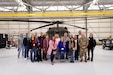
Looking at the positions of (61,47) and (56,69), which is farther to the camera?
(61,47)

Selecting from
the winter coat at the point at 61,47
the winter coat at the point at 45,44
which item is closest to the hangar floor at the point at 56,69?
the winter coat at the point at 61,47

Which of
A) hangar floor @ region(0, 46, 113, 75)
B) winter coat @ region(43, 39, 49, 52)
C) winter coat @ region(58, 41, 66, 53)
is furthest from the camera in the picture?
winter coat @ region(43, 39, 49, 52)

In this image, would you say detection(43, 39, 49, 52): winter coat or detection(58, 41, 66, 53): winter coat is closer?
detection(58, 41, 66, 53): winter coat

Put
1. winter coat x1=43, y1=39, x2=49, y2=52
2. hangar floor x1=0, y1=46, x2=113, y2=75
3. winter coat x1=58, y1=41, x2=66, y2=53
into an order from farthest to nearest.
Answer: winter coat x1=43, y1=39, x2=49, y2=52 < winter coat x1=58, y1=41, x2=66, y2=53 < hangar floor x1=0, y1=46, x2=113, y2=75

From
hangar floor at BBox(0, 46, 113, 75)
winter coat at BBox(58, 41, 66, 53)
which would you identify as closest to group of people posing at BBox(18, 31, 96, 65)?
winter coat at BBox(58, 41, 66, 53)

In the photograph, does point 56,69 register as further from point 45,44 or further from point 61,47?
point 45,44

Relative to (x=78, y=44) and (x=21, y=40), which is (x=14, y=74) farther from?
(x=21, y=40)

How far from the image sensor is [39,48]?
10.5 meters

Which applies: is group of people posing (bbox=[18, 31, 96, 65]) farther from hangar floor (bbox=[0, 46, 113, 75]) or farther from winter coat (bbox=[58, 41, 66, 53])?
hangar floor (bbox=[0, 46, 113, 75])

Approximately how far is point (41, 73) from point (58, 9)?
22.3 meters

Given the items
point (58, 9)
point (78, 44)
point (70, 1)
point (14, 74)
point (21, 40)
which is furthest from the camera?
point (58, 9)

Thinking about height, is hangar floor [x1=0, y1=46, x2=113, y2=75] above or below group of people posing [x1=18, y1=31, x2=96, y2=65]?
below

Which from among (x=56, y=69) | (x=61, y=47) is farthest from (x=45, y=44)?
(x=56, y=69)

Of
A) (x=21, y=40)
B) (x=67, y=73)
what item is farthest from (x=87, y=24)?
(x=67, y=73)
